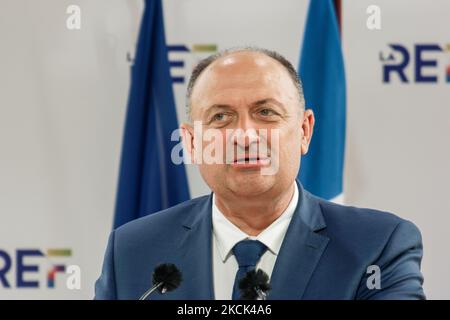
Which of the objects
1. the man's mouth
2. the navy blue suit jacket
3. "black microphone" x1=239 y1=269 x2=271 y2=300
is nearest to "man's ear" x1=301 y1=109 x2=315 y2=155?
the navy blue suit jacket

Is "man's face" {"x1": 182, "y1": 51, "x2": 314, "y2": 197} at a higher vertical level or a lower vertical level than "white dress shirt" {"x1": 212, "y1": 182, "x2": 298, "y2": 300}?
higher

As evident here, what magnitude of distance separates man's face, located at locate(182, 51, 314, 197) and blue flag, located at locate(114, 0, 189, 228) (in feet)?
4.73

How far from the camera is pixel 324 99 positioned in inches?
141

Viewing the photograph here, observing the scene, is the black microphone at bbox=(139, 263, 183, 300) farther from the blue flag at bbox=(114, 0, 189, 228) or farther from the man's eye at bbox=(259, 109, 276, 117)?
the blue flag at bbox=(114, 0, 189, 228)

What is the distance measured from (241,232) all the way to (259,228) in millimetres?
109

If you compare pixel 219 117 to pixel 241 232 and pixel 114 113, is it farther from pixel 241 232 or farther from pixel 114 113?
pixel 114 113

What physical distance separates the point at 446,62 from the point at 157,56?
1.38 meters

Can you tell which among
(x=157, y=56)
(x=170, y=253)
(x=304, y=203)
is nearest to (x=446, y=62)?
(x=157, y=56)

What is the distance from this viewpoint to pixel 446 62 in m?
3.62

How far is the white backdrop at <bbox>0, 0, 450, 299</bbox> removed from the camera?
3.66m

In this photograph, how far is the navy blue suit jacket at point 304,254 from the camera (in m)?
1.96

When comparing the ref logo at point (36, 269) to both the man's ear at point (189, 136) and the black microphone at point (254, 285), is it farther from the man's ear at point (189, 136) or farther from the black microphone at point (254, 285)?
the black microphone at point (254, 285)
